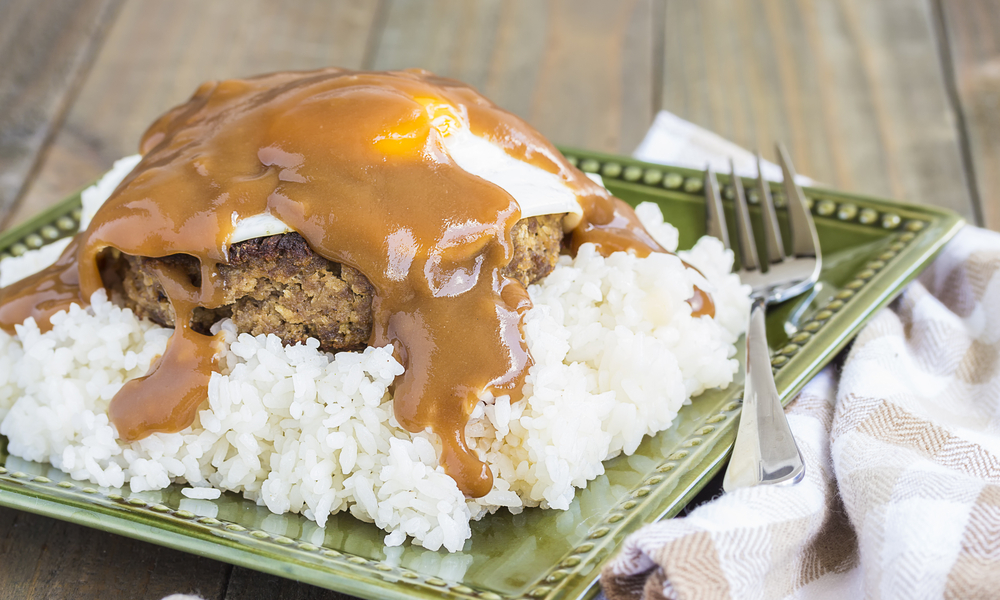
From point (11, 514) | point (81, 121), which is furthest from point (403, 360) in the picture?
point (81, 121)

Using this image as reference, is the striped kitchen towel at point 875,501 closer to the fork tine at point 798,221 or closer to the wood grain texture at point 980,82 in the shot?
the fork tine at point 798,221

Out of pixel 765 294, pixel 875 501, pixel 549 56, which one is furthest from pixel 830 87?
pixel 875 501

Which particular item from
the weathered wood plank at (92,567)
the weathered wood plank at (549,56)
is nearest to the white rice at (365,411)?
the weathered wood plank at (92,567)

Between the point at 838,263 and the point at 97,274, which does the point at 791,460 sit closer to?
the point at 838,263

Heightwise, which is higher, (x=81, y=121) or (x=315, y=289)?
(x=315, y=289)

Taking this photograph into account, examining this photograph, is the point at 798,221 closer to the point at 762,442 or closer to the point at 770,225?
the point at 770,225
